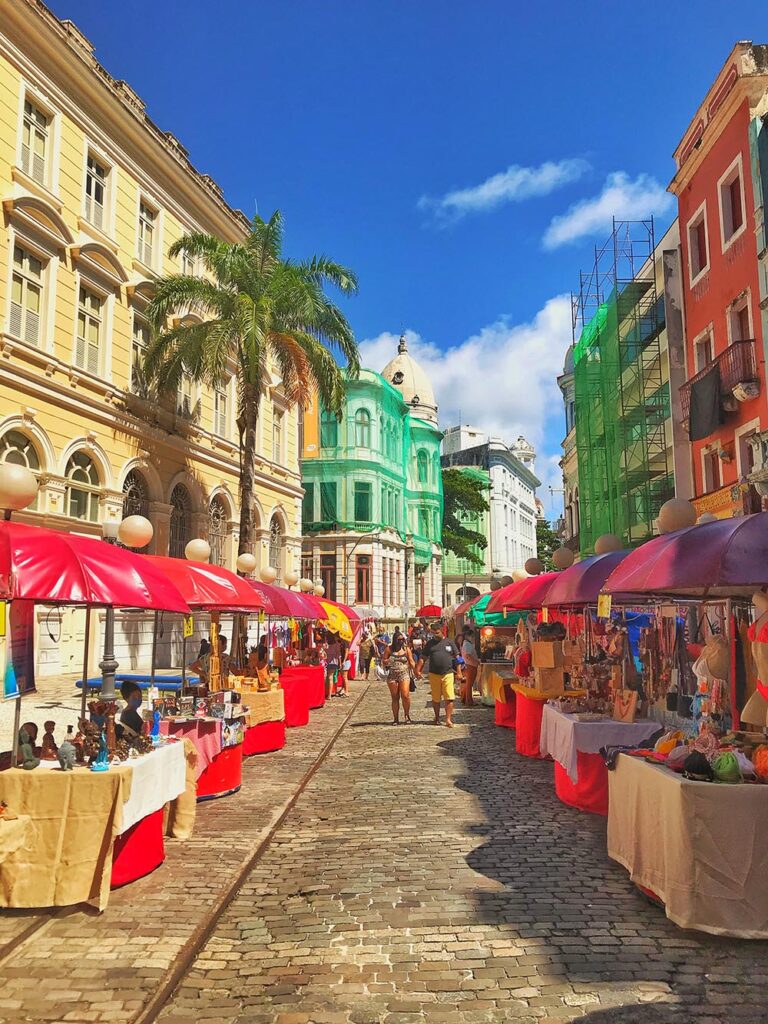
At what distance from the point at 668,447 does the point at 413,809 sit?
59.4ft

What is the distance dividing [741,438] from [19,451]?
15.3 meters

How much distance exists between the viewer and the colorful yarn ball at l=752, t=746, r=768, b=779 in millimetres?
4887

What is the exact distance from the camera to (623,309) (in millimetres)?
A: 25344

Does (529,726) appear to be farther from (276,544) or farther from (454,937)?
(276,544)

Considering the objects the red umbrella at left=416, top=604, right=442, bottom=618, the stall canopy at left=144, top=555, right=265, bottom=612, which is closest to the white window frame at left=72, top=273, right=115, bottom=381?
the stall canopy at left=144, top=555, right=265, bottom=612

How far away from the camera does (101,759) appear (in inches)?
225

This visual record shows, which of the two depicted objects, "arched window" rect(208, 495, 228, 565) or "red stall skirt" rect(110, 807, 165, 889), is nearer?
"red stall skirt" rect(110, 807, 165, 889)

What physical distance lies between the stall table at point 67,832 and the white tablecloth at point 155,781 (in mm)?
25

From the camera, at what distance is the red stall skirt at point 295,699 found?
47.4ft

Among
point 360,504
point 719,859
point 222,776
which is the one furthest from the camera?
point 360,504

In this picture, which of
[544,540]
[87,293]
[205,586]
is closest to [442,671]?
[205,586]

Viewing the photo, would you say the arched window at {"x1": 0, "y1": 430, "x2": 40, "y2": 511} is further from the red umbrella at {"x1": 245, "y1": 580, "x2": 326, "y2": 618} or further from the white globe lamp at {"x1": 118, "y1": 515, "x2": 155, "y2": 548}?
the white globe lamp at {"x1": 118, "y1": 515, "x2": 155, "y2": 548}

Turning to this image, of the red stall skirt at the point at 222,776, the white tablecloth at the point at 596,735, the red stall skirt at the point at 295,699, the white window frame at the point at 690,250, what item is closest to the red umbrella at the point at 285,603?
the red stall skirt at the point at 295,699

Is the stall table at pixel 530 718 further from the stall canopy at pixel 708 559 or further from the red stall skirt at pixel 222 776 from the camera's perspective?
the stall canopy at pixel 708 559
